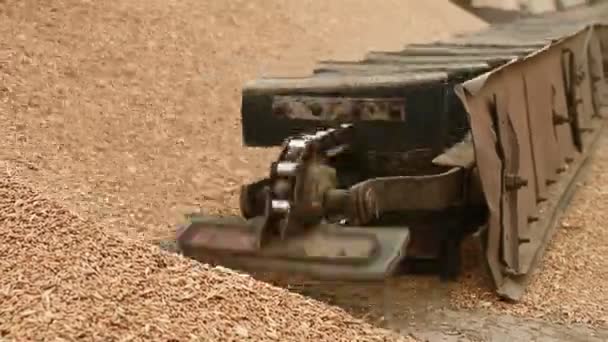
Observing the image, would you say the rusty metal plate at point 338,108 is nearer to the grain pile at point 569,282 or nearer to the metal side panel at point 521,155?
the metal side panel at point 521,155

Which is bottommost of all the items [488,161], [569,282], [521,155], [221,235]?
[569,282]

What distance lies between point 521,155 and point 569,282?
67 cm

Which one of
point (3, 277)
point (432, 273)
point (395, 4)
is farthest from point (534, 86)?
point (395, 4)

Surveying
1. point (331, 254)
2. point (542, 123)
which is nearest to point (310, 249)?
point (331, 254)

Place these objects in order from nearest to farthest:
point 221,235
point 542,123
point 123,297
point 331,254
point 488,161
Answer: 1. point 123,297
2. point 331,254
3. point 221,235
4. point 488,161
5. point 542,123

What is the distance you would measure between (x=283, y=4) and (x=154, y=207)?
3.41m

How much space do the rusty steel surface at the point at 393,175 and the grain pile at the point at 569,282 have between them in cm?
7

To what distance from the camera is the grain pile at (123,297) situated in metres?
2.71

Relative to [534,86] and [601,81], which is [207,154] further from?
[601,81]

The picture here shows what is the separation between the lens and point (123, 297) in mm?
2859

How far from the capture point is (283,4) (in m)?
7.57

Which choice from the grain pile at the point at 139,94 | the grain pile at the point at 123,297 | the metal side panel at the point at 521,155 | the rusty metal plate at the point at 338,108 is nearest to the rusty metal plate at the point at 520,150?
the metal side panel at the point at 521,155

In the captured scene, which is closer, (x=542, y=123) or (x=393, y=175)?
(x=393, y=175)

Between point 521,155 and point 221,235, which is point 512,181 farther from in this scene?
point 221,235
